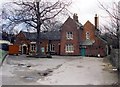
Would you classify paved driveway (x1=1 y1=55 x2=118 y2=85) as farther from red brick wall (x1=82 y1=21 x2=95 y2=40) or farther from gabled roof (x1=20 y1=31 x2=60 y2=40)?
gabled roof (x1=20 y1=31 x2=60 y2=40)

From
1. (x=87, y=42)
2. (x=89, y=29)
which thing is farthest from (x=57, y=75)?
(x=89, y=29)

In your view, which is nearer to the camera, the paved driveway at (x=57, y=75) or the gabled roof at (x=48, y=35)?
the paved driveway at (x=57, y=75)

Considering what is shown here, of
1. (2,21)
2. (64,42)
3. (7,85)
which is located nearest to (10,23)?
(2,21)

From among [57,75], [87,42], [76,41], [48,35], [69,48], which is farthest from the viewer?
[48,35]

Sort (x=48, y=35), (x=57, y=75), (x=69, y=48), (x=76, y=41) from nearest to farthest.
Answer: (x=57, y=75)
(x=76, y=41)
(x=69, y=48)
(x=48, y=35)

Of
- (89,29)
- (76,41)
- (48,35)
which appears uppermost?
(89,29)

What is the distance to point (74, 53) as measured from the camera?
6216 cm

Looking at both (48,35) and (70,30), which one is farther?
(48,35)

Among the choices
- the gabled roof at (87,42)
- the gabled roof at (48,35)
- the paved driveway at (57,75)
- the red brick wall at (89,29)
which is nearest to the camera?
the paved driveway at (57,75)

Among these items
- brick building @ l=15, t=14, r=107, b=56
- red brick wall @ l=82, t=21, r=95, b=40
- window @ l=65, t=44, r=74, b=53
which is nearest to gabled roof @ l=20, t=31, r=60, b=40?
brick building @ l=15, t=14, r=107, b=56

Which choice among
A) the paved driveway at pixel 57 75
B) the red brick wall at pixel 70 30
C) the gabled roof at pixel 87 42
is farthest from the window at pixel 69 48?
the paved driveway at pixel 57 75

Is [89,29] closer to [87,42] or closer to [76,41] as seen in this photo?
[87,42]

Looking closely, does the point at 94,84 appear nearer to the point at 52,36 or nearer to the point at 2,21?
the point at 2,21

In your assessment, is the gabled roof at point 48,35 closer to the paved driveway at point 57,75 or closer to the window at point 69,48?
the window at point 69,48
